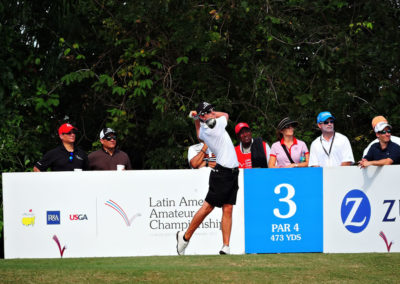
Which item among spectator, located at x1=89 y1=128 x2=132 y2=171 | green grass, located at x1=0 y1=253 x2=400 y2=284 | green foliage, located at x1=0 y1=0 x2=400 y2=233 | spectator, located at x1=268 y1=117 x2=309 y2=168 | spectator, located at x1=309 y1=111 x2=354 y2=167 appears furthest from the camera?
green foliage, located at x1=0 y1=0 x2=400 y2=233

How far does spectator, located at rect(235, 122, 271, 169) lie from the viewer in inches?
384

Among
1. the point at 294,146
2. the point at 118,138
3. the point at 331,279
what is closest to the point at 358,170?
the point at 294,146

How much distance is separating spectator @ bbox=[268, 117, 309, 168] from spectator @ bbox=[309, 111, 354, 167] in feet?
0.64

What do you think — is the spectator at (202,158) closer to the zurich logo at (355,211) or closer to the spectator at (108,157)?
the spectator at (108,157)

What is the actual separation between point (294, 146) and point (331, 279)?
339 centimetres

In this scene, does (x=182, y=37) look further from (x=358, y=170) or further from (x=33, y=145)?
(x=358, y=170)

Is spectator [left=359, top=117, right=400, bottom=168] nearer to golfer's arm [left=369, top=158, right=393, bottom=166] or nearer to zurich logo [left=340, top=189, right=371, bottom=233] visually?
golfer's arm [left=369, top=158, right=393, bottom=166]

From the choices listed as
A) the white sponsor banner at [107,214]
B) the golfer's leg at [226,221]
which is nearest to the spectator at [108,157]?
the white sponsor banner at [107,214]

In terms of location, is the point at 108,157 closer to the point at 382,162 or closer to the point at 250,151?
the point at 250,151

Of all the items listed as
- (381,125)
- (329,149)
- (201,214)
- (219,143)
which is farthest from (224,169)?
(381,125)

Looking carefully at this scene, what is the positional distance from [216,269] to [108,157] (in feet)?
11.5

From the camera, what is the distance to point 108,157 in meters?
10.2

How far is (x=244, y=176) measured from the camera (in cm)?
932

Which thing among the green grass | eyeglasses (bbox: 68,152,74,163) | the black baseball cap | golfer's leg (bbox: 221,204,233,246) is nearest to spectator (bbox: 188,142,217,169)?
the black baseball cap
